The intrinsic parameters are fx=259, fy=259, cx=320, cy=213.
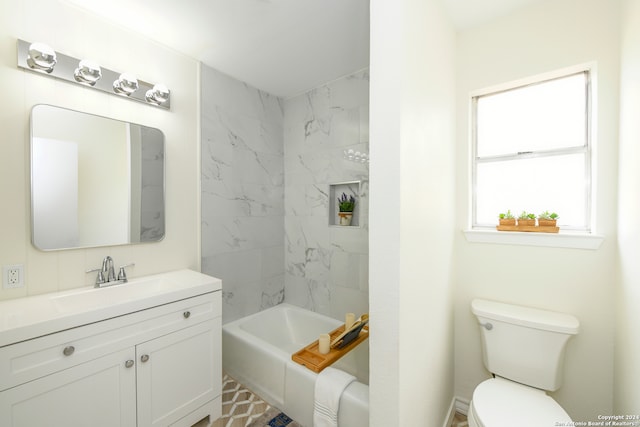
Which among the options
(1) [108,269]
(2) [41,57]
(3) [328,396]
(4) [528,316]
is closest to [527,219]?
(4) [528,316]

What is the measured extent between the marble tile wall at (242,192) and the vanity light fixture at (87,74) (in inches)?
16.0

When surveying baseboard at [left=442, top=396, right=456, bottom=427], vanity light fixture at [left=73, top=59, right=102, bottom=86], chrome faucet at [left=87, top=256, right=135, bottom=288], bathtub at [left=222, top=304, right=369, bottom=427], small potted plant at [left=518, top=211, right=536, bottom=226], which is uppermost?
vanity light fixture at [left=73, top=59, right=102, bottom=86]

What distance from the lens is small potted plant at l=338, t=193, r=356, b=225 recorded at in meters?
2.47

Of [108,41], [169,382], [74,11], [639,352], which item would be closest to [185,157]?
[108,41]

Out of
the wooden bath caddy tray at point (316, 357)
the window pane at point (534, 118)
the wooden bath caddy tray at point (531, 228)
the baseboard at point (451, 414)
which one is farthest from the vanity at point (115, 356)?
the window pane at point (534, 118)

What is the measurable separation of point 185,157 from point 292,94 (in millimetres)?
1367

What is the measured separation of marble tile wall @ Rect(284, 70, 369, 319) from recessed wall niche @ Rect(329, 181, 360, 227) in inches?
0.9

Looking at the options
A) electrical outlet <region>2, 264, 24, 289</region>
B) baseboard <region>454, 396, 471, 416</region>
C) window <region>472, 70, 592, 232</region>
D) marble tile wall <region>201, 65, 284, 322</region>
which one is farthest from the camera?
marble tile wall <region>201, 65, 284, 322</region>

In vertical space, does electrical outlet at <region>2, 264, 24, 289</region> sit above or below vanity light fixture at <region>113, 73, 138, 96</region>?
below

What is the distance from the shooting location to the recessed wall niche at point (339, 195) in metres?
2.47

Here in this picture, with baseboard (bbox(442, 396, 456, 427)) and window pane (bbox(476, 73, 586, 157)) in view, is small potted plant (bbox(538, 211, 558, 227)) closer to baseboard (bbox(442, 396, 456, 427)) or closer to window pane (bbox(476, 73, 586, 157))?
window pane (bbox(476, 73, 586, 157))

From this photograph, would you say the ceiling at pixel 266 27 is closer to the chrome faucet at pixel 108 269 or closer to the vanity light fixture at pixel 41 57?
the vanity light fixture at pixel 41 57

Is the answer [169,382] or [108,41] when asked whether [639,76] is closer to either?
[169,382]

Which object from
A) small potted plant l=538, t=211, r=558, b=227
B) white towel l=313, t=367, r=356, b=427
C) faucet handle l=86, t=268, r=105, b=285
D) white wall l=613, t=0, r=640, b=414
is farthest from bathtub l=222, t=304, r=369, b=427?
small potted plant l=538, t=211, r=558, b=227
